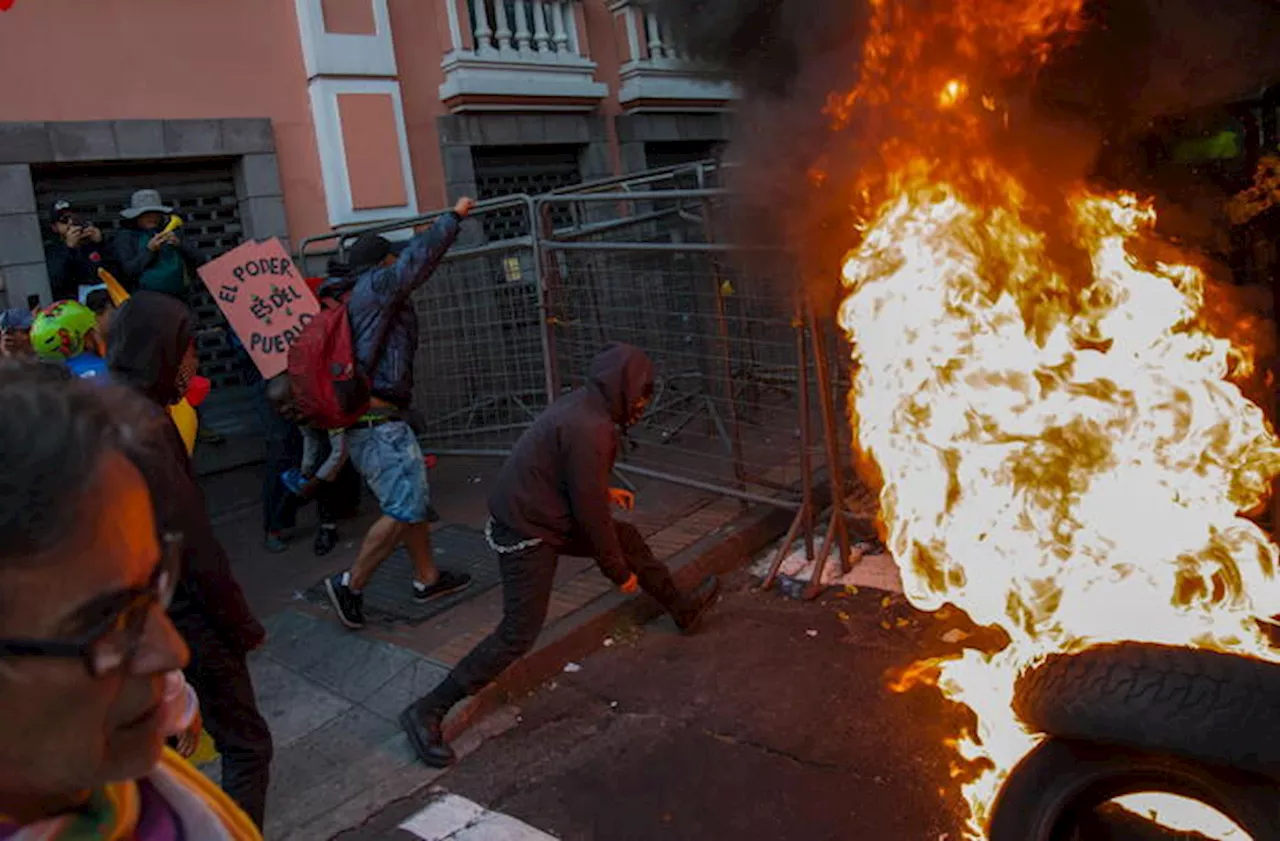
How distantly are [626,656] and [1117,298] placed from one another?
9.08 ft

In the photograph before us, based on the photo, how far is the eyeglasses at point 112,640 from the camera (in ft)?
3.32

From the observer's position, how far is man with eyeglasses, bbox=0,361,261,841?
99 cm

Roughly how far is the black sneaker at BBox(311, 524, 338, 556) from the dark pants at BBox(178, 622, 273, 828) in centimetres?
344

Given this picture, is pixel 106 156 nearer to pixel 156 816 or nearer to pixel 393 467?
pixel 393 467

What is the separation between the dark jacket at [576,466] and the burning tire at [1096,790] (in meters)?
2.04

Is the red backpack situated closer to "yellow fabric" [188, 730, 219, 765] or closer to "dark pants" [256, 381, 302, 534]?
"dark pants" [256, 381, 302, 534]

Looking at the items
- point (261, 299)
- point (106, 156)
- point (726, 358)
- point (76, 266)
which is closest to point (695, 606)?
point (726, 358)

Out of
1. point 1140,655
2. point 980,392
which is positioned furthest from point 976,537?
point 1140,655

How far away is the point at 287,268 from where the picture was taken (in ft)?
21.9

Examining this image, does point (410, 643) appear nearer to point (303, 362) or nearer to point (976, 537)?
point (303, 362)

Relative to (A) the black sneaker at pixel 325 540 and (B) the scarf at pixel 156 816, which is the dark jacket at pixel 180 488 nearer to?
(B) the scarf at pixel 156 816

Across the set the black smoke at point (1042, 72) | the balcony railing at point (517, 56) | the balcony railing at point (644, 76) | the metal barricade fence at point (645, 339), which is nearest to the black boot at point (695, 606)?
the metal barricade fence at point (645, 339)

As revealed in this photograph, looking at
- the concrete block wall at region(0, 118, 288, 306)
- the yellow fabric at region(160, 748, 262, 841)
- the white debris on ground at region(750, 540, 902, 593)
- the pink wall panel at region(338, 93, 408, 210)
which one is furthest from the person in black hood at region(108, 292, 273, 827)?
the pink wall panel at region(338, 93, 408, 210)

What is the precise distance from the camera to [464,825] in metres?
3.67
